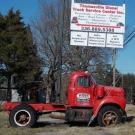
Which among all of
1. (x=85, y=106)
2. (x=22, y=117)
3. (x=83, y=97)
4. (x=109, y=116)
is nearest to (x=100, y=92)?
(x=83, y=97)

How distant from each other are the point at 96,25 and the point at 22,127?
898cm

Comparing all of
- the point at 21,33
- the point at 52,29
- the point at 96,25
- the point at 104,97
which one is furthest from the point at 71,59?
the point at 104,97

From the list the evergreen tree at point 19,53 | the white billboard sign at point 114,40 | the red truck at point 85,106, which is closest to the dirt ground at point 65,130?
the red truck at point 85,106

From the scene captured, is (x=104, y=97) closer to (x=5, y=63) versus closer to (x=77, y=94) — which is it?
(x=77, y=94)

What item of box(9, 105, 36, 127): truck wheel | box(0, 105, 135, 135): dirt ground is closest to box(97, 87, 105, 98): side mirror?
box(0, 105, 135, 135): dirt ground

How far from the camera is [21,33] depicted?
54031mm

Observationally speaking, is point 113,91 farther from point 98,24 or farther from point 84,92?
point 98,24

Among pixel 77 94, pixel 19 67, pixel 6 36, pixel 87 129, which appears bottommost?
pixel 87 129

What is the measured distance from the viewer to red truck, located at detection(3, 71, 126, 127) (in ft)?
70.9

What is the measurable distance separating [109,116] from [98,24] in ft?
25.1

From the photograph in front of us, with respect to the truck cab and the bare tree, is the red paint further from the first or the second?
the bare tree

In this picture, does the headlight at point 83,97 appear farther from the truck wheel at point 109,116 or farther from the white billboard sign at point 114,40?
the white billboard sign at point 114,40

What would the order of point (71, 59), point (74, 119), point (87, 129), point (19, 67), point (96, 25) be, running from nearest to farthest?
point (87, 129), point (74, 119), point (96, 25), point (71, 59), point (19, 67)

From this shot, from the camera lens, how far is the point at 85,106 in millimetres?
21906
